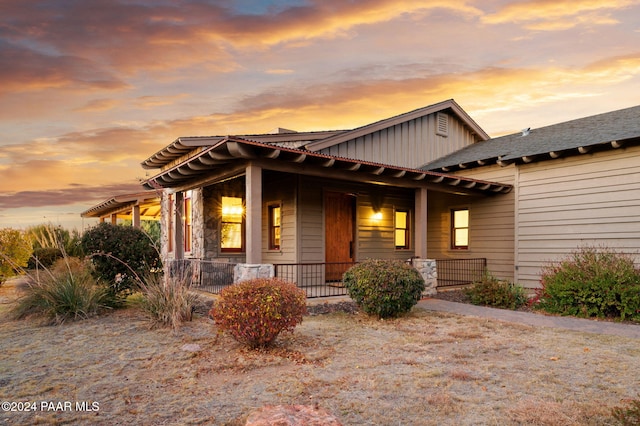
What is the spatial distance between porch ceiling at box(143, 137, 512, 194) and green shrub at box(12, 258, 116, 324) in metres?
2.56

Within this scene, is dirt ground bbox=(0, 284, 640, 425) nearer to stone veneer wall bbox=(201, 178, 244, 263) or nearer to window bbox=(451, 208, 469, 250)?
stone veneer wall bbox=(201, 178, 244, 263)

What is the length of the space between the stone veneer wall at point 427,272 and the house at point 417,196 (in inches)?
14.0

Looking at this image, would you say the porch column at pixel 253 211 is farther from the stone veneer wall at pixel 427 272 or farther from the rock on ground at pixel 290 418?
the rock on ground at pixel 290 418

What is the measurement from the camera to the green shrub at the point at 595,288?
8281 millimetres

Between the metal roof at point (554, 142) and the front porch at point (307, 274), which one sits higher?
the metal roof at point (554, 142)

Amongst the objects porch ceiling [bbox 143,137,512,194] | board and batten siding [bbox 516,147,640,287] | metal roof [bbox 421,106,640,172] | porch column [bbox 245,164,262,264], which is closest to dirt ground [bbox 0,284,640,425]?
porch column [bbox 245,164,262,264]

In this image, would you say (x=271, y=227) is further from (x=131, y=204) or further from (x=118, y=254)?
(x=131, y=204)

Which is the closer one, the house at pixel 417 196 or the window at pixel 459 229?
the house at pixel 417 196

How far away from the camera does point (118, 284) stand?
932 centimetres

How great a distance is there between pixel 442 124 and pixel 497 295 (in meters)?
7.63

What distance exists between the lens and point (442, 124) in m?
15.8

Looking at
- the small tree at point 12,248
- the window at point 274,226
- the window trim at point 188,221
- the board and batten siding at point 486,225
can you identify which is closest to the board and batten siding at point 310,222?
the window at point 274,226

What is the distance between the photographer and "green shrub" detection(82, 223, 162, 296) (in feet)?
29.9

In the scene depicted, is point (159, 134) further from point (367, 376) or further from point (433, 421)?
point (433, 421)
